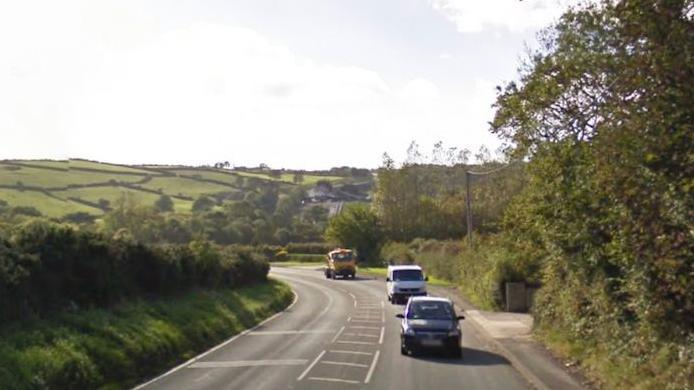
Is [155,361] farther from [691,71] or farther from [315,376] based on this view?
[691,71]

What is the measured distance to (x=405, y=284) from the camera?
4941 centimetres

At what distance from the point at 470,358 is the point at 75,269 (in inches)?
436

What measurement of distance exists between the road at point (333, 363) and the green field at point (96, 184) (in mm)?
36519

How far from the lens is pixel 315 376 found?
65.7 feet

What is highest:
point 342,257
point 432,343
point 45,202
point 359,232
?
point 45,202

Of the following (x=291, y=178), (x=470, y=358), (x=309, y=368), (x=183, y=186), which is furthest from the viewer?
(x=291, y=178)

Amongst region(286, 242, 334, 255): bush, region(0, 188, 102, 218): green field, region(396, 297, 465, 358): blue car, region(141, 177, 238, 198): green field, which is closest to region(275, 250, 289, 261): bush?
region(286, 242, 334, 255): bush

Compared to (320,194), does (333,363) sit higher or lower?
lower

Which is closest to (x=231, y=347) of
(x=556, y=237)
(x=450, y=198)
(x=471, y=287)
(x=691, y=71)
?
(x=556, y=237)

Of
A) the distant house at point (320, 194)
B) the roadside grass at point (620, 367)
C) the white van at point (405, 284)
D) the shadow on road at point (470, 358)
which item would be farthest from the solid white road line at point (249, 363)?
the distant house at point (320, 194)

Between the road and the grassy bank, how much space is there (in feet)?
2.54

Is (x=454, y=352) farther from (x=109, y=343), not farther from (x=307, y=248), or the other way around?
(x=307, y=248)

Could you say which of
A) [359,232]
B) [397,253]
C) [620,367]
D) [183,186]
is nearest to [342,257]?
[397,253]

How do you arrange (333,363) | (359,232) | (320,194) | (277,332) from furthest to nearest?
1. (320,194)
2. (359,232)
3. (277,332)
4. (333,363)
